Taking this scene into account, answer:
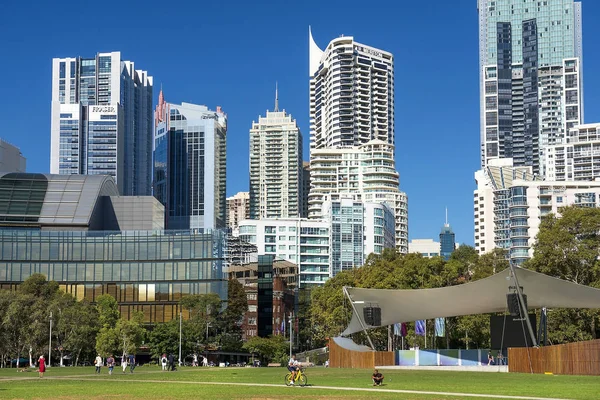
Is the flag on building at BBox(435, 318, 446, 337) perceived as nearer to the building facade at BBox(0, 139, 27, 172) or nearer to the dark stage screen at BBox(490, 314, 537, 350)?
the dark stage screen at BBox(490, 314, 537, 350)

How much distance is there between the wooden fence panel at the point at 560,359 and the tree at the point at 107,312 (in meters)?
54.8

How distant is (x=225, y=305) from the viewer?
138 m

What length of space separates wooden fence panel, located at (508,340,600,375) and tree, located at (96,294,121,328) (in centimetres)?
5480

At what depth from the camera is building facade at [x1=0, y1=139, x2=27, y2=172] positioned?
593ft

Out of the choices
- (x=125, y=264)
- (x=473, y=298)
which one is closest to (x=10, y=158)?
(x=125, y=264)

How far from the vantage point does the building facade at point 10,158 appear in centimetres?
18088

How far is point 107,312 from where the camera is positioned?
4353 inches

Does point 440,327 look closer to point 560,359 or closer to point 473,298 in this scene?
point 473,298

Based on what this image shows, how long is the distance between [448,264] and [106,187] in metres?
72.0

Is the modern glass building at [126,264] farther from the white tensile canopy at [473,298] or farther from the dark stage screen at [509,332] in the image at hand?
the dark stage screen at [509,332]

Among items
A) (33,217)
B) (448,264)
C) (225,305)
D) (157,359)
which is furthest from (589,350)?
(33,217)

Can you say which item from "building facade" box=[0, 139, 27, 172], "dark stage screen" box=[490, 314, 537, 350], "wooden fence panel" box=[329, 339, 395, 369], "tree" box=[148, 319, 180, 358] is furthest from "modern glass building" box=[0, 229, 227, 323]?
"dark stage screen" box=[490, 314, 537, 350]

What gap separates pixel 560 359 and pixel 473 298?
11.9 metres

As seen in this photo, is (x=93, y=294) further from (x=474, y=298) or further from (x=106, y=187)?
(x=474, y=298)
